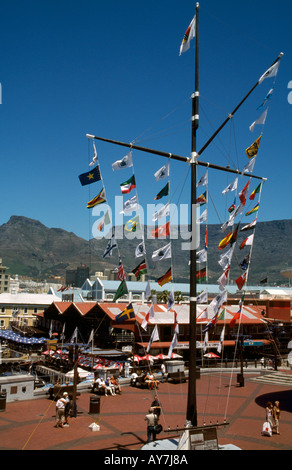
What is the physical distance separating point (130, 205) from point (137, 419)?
33.4 ft

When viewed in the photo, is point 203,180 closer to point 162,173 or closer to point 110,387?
point 162,173

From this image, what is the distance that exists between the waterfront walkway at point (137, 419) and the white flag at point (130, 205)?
8907mm

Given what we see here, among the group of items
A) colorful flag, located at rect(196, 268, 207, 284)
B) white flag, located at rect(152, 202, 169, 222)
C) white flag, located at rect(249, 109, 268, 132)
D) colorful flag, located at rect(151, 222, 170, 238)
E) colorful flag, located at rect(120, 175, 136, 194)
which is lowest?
colorful flag, located at rect(196, 268, 207, 284)

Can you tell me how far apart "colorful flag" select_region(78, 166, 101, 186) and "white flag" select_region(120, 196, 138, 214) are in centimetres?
157

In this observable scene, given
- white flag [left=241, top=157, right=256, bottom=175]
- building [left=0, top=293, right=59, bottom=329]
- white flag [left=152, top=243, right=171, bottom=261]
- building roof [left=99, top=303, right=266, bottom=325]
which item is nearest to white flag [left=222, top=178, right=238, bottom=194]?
white flag [left=241, top=157, right=256, bottom=175]

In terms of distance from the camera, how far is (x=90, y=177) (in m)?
16.6

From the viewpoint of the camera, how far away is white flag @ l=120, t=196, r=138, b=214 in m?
16.2

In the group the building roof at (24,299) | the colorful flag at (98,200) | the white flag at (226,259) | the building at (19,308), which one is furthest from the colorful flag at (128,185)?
the building roof at (24,299)

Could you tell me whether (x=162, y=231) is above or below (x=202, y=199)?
below

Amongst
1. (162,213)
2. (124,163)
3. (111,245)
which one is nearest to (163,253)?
(162,213)

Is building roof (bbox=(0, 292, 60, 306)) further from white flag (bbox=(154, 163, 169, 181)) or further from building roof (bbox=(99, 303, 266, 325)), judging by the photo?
white flag (bbox=(154, 163, 169, 181))

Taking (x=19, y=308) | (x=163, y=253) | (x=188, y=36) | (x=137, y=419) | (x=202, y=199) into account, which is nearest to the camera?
(x=188, y=36)

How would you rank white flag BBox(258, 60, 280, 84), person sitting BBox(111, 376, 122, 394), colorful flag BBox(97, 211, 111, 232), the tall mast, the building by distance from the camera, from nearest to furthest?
the tall mast < white flag BBox(258, 60, 280, 84) < colorful flag BBox(97, 211, 111, 232) < person sitting BBox(111, 376, 122, 394) < the building
